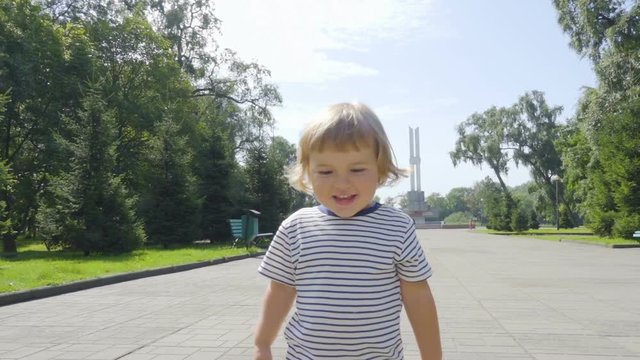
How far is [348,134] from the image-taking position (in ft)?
6.48

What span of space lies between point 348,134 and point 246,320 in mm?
5697

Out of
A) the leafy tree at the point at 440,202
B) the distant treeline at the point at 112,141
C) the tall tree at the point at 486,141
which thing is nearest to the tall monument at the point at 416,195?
the tall tree at the point at 486,141

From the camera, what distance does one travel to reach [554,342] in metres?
5.85

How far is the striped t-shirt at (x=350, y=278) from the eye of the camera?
1.95 meters

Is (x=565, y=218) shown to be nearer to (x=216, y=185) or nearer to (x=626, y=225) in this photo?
(x=626, y=225)

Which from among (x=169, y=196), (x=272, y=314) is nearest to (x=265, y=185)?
(x=169, y=196)

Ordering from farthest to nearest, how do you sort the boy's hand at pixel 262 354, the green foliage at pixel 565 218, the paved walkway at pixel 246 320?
the green foliage at pixel 565 218, the paved walkway at pixel 246 320, the boy's hand at pixel 262 354

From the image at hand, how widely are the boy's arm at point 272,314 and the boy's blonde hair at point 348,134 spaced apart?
461 millimetres

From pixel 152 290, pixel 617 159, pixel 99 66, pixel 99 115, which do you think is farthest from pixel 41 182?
pixel 617 159

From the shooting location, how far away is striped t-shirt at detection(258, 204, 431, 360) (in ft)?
6.39

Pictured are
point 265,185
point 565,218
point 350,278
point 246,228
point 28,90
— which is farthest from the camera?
point 565,218

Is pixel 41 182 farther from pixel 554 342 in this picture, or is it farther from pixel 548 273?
pixel 554 342

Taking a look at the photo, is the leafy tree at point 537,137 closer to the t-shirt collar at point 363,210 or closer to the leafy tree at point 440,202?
the t-shirt collar at point 363,210

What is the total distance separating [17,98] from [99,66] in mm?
5548
